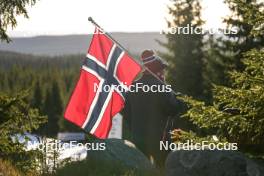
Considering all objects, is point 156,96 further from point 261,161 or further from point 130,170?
point 261,161

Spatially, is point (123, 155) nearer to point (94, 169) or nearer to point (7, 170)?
point (94, 169)

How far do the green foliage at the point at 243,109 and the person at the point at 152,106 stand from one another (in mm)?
1694

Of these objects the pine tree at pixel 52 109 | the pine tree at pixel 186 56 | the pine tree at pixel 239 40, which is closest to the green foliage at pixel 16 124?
the pine tree at pixel 239 40

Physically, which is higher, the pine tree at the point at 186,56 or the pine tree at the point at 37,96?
the pine tree at the point at 186,56

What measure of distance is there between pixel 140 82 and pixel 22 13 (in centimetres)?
247

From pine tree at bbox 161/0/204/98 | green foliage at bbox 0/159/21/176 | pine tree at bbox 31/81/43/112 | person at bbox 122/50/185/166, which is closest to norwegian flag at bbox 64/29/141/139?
person at bbox 122/50/185/166

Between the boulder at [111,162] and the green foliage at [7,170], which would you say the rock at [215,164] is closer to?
the boulder at [111,162]

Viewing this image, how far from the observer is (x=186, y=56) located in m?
38.5

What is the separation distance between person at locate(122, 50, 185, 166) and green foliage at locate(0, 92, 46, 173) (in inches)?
67.7

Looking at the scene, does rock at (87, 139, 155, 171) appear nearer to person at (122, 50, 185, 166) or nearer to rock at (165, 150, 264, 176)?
person at (122, 50, 185, 166)

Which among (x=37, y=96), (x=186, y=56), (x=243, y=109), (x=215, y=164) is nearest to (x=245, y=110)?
(x=243, y=109)

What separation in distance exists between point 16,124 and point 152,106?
7.81ft

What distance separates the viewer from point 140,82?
342 inches

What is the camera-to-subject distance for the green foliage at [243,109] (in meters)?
6.17
